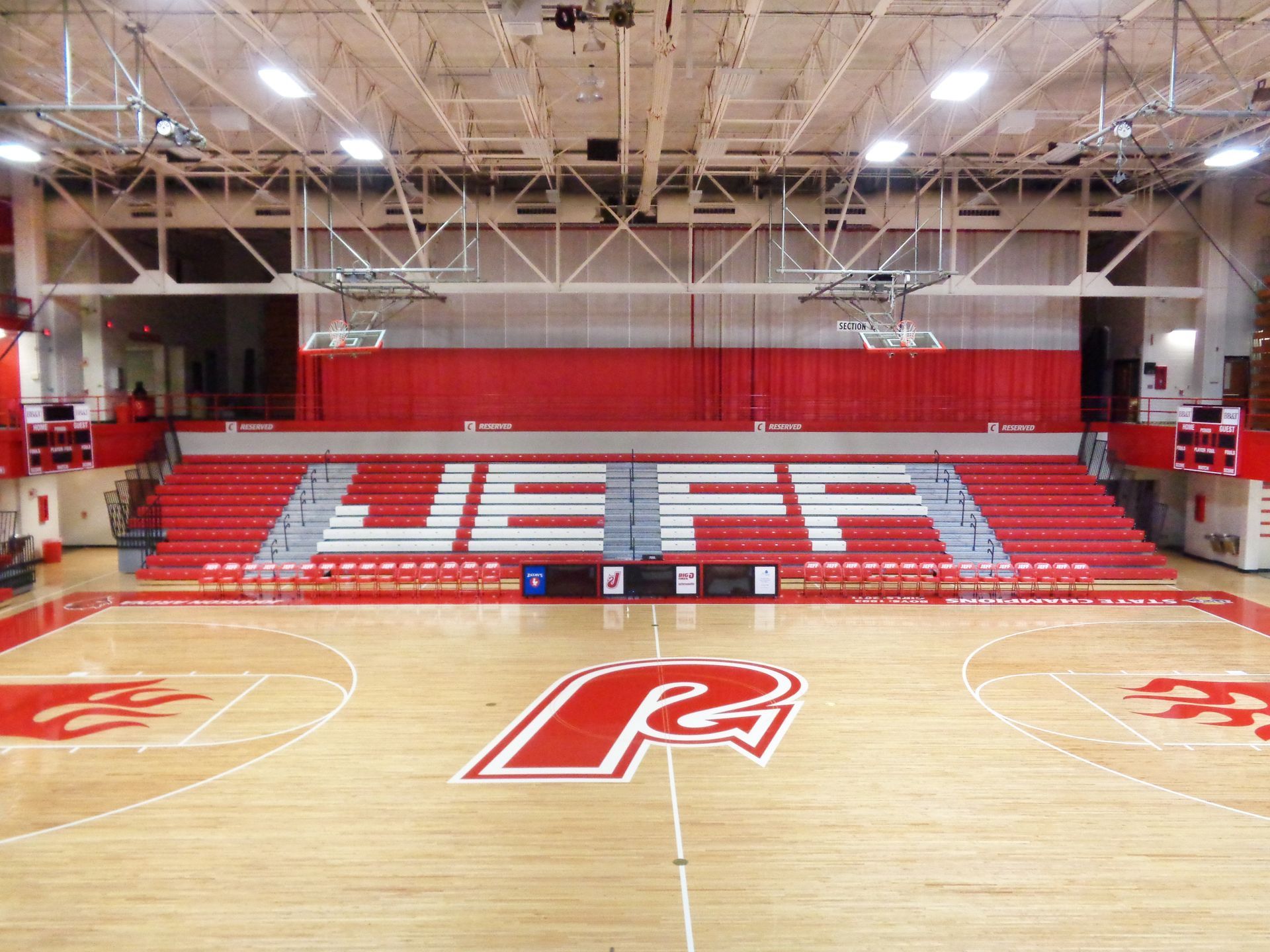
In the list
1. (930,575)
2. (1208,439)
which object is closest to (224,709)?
(930,575)

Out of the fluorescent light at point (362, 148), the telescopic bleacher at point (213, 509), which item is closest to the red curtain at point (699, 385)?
the telescopic bleacher at point (213, 509)

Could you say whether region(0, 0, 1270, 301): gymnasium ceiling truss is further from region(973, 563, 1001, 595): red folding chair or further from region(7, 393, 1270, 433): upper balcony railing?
region(973, 563, 1001, 595): red folding chair

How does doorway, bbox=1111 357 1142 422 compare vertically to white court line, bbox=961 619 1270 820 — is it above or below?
above

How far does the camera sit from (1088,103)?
1524 cm

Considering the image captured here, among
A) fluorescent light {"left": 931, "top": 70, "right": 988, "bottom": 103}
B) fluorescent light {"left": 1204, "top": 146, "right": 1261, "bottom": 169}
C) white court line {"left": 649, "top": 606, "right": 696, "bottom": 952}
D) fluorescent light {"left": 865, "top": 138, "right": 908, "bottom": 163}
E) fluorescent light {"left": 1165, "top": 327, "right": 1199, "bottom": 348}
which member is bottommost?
white court line {"left": 649, "top": 606, "right": 696, "bottom": 952}

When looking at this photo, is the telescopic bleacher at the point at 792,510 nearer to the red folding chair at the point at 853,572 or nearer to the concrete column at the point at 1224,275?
the red folding chair at the point at 853,572

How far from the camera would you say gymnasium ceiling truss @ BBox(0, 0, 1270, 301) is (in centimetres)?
1128

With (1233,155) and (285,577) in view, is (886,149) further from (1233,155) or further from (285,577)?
(285,577)

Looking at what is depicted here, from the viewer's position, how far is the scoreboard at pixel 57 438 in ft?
55.3

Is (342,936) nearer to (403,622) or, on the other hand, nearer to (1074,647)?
(403,622)

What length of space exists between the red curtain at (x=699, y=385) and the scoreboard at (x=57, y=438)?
18.6 feet

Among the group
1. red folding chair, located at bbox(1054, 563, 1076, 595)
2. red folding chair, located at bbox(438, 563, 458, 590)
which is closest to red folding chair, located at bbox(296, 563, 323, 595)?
red folding chair, located at bbox(438, 563, 458, 590)

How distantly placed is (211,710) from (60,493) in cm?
1536

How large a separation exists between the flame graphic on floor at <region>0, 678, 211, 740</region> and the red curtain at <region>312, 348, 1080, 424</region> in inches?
486
